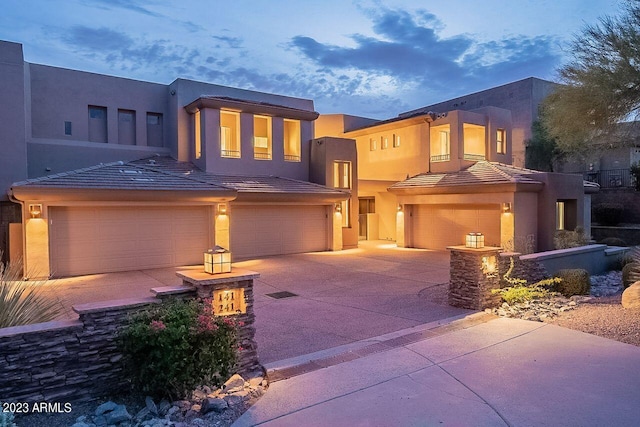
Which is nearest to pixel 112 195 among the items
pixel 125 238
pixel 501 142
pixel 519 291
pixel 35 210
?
pixel 125 238

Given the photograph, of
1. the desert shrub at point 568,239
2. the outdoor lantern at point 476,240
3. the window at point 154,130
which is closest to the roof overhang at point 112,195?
the window at point 154,130

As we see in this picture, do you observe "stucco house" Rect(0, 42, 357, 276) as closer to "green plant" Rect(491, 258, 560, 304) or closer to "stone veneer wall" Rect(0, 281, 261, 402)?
"stone veneer wall" Rect(0, 281, 261, 402)

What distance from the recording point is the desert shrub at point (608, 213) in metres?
23.8

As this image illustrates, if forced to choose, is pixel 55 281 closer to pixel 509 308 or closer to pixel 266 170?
pixel 266 170

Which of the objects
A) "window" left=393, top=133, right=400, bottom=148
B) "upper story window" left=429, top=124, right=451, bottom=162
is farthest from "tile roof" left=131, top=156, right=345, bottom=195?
"upper story window" left=429, top=124, right=451, bottom=162

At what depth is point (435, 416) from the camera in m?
4.05

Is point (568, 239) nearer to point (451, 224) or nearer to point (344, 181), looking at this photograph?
point (451, 224)

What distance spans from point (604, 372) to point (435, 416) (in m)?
2.49

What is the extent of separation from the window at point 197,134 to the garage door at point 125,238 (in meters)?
3.74

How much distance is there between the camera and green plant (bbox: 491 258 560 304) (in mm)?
8602

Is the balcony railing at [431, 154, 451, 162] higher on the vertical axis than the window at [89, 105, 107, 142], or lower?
lower

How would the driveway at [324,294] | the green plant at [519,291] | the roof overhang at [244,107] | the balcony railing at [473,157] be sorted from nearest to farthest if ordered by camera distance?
1. the driveway at [324,294]
2. the green plant at [519,291]
3. the roof overhang at [244,107]
4. the balcony railing at [473,157]

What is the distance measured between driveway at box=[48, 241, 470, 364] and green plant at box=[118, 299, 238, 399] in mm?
1262

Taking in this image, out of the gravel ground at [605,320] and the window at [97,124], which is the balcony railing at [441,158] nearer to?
the gravel ground at [605,320]
